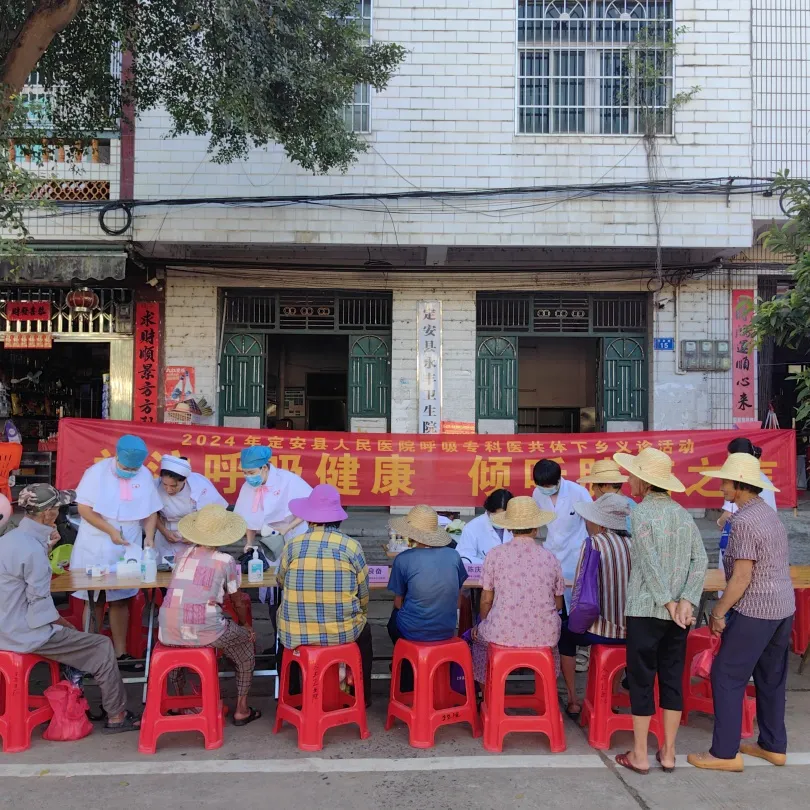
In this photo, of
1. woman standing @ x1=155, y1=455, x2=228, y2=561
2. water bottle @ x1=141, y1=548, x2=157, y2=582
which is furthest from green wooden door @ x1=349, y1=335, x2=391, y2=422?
water bottle @ x1=141, y1=548, x2=157, y2=582

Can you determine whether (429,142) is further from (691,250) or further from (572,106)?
(691,250)

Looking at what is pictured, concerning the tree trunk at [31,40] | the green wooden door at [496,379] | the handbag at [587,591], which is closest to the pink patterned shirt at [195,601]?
the handbag at [587,591]

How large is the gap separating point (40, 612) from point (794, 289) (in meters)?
5.29

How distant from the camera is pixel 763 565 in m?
3.99

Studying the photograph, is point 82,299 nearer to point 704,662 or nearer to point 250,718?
point 250,718

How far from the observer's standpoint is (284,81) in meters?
A: 6.63

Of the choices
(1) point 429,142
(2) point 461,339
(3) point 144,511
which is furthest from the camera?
(2) point 461,339

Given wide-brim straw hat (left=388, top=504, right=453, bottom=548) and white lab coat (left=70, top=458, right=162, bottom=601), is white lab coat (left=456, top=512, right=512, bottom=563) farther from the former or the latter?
white lab coat (left=70, top=458, right=162, bottom=601)

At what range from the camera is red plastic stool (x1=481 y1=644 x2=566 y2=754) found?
4289mm

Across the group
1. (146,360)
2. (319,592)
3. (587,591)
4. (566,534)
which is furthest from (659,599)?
(146,360)

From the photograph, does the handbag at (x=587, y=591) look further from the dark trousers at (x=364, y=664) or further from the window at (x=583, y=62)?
the window at (x=583, y=62)

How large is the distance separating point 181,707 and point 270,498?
6.45 ft

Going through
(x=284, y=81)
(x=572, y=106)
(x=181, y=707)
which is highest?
(x=572, y=106)

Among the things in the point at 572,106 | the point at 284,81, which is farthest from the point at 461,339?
the point at 284,81
